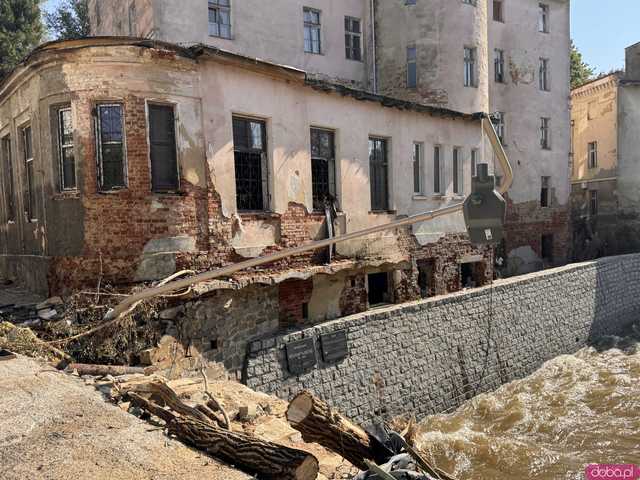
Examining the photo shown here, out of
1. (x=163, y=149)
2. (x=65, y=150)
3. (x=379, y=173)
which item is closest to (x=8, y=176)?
(x=65, y=150)

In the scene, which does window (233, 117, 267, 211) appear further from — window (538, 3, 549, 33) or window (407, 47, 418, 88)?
window (538, 3, 549, 33)

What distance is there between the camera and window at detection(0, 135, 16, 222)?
11508 mm

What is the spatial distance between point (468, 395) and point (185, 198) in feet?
31.9

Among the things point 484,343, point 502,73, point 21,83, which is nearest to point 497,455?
point 484,343

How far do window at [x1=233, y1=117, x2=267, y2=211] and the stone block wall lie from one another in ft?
9.61

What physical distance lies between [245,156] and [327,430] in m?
6.23

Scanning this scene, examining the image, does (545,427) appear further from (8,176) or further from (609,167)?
(609,167)

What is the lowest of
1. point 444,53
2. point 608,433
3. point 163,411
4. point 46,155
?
point 608,433

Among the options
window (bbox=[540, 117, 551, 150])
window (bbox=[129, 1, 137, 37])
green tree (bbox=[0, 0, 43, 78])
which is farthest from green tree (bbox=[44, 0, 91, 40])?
window (bbox=[540, 117, 551, 150])

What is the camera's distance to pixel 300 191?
10641 millimetres

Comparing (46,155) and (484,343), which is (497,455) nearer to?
(484,343)

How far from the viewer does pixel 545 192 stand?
23.9 meters

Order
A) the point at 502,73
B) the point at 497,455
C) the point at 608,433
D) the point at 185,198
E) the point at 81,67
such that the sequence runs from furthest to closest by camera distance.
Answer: the point at 502,73 → the point at 608,433 → the point at 497,455 → the point at 185,198 → the point at 81,67
